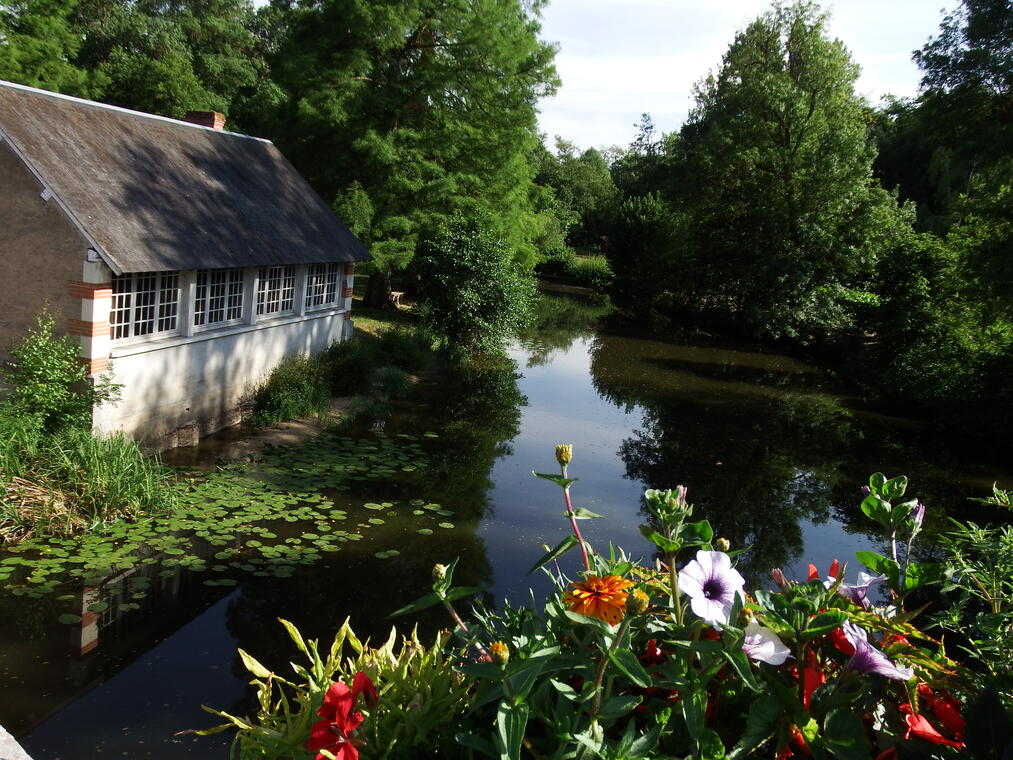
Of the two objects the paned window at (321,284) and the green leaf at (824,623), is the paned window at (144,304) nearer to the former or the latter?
the paned window at (321,284)

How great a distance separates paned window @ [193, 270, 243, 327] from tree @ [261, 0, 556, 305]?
746 cm

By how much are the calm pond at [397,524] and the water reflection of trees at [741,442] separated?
6 cm

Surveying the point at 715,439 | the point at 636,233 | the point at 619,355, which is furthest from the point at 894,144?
the point at 715,439

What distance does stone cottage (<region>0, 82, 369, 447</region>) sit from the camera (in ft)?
32.8

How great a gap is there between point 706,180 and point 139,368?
2544cm

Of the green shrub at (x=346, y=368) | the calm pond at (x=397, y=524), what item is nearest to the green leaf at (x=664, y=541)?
the calm pond at (x=397, y=524)

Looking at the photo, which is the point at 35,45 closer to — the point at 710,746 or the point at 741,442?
the point at 741,442

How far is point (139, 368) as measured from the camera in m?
10.9

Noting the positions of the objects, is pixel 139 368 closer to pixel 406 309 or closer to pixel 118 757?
pixel 118 757

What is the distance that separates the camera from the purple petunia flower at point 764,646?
196 centimetres

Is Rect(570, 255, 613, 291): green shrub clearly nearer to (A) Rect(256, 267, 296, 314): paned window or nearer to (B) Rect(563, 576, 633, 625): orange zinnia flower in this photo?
(A) Rect(256, 267, 296, 314): paned window

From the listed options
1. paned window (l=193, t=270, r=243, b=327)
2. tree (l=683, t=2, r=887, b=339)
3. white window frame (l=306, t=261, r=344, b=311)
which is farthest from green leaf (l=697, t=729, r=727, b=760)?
tree (l=683, t=2, r=887, b=339)

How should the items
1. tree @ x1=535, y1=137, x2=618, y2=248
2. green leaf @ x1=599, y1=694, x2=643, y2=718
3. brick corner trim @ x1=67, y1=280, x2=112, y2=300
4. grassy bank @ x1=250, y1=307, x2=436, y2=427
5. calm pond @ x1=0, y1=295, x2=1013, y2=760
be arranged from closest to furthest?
green leaf @ x1=599, y1=694, x2=643, y2=718 < calm pond @ x1=0, y1=295, x2=1013, y2=760 < brick corner trim @ x1=67, y1=280, x2=112, y2=300 < grassy bank @ x1=250, y1=307, x2=436, y2=427 < tree @ x1=535, y1=137, x2=618, y2=248

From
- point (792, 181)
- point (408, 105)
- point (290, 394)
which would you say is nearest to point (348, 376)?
point (290, 394)
